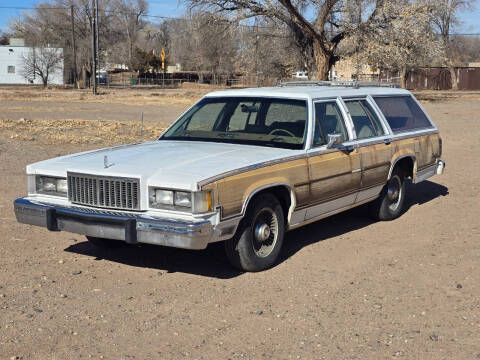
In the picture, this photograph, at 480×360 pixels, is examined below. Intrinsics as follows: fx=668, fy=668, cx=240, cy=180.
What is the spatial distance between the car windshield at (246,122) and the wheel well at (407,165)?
2.07 m

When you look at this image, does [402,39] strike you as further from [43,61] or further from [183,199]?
[43,61]

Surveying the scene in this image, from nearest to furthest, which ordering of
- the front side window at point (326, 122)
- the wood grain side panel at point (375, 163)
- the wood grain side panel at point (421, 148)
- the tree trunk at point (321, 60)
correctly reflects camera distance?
1. the front side window at point (326, 122)
2. the wood grain side panel at point (375, 163)
3. the wood grain side panel at point (421, 148)
4. the tree trunk at point (321, 60)

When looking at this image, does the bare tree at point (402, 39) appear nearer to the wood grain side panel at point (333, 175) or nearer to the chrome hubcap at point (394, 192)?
the chrome hubcap at point (394, 192)

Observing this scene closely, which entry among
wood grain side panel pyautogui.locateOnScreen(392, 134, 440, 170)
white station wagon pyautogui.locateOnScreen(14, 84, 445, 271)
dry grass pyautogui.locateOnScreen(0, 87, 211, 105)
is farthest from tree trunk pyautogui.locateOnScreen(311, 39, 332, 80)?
white station wagon pyautogui.locateOnScreen(14, 84, 445, 271)

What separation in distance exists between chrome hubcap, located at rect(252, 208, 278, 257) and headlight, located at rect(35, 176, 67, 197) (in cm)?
172

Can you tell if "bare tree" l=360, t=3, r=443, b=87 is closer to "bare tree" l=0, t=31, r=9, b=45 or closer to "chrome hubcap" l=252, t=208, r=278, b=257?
"chrome hubcap" l=252, t=208, r=278, b=257

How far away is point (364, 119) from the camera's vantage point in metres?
7.66

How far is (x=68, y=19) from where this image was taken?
81688 mm

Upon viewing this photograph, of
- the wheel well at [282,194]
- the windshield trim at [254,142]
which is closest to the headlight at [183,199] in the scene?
the wheel well at [282,194]

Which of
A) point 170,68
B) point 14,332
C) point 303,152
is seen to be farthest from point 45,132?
point 170,68

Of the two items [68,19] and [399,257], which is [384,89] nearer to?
[399,257]

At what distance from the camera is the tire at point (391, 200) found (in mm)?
8070

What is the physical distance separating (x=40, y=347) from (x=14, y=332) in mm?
334

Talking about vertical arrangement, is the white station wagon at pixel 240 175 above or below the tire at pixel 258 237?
above
